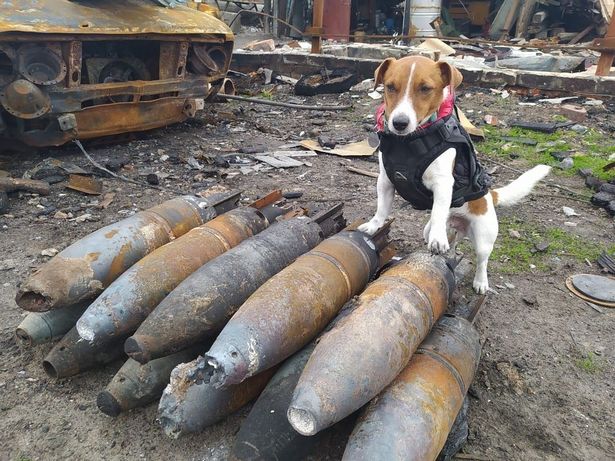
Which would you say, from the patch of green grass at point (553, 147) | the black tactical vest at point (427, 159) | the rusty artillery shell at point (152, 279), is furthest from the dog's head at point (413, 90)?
the patch of green grass at point (553, 147)

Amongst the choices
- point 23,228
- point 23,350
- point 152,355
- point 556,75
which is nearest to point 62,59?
point 23,228

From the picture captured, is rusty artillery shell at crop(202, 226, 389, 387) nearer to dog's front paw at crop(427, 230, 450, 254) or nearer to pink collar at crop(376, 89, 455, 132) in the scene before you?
dog's front paw at crop(427, 230, 450, 254)

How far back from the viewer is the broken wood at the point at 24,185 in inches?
180

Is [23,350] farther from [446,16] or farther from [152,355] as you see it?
[446,16]

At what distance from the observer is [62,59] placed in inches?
192

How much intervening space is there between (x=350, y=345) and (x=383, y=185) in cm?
154

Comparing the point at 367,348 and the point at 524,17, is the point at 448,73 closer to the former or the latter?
the point at 367,348

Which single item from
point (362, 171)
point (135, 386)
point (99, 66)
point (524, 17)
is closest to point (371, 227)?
point (135, 386)

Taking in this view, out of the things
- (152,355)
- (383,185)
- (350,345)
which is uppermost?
(383,185)

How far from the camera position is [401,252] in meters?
3.97

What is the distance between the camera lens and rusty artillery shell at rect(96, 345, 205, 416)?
216 cm

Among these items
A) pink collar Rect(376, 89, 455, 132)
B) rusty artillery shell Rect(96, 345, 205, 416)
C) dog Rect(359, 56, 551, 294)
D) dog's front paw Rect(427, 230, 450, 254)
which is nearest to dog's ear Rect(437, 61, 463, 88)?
dog Rect(359, 56, 551, 294)

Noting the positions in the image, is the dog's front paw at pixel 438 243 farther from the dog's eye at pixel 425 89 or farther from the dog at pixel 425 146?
the dog's eye at pixel 425 89

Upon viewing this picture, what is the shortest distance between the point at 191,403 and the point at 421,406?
3.11 feet
